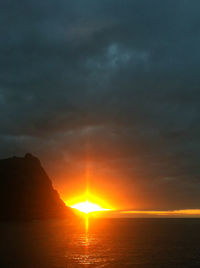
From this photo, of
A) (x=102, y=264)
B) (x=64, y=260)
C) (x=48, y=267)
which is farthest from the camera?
(x=64, y=260)

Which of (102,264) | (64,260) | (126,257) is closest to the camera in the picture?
(102,264)

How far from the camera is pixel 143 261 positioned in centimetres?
6425

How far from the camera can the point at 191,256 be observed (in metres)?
74.5

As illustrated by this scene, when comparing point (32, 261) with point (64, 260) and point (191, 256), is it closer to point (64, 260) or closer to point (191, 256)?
point (64, 260)

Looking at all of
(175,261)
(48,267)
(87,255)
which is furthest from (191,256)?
(48,267)

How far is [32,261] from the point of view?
202 ft

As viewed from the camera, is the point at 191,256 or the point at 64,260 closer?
the point at 64,260

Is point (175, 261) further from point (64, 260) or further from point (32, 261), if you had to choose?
point (32, 261)

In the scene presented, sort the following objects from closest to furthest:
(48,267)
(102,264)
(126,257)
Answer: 1. (48,267)
2. (102,264)
3. (126,257)

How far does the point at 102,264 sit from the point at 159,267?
1084 cm

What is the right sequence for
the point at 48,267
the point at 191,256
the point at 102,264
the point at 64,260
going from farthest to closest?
the point at 191,256, the point at 64,260, the point at 102,264, the point at 48,267

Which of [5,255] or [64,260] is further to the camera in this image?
[5,255]

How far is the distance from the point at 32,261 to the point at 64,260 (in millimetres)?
6550

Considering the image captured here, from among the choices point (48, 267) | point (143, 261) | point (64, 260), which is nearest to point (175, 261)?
point (143, 261)
